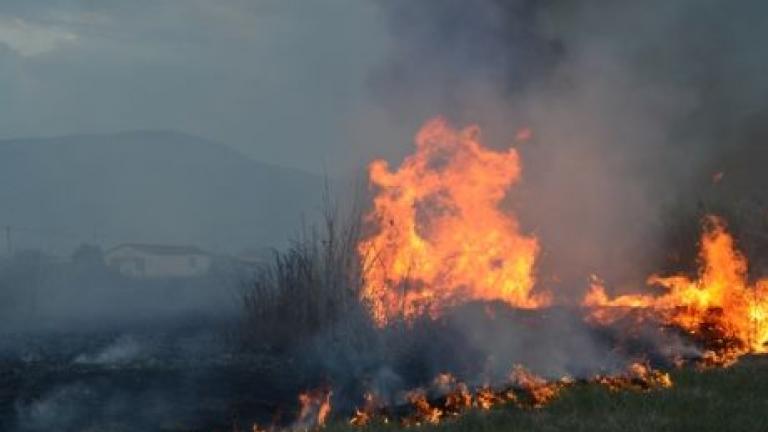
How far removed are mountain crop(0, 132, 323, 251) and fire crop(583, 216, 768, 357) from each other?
71005 mm

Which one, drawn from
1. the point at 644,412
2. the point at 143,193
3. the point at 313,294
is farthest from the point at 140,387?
the point at 143,193

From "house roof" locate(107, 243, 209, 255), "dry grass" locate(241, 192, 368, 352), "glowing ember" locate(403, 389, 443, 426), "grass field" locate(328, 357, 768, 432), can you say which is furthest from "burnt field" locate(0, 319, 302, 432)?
"house roof" locate(107, 243, 209, 255)

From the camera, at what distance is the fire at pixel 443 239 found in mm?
17188

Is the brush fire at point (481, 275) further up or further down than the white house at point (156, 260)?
further down

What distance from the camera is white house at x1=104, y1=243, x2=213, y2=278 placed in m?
64.8

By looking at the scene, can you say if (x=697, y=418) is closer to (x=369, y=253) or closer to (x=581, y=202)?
(x=369, y=253)

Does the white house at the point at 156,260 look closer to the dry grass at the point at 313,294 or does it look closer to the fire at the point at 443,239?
the dry grass at the point at 313,294

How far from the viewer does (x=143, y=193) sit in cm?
14762

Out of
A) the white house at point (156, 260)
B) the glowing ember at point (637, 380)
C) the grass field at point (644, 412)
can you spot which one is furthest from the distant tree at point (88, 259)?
the grass field at point (644, 412)

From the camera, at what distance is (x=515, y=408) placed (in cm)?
1082

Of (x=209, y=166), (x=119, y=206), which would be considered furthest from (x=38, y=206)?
(x=209, y=166)

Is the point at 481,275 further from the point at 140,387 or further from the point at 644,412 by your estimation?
the point at 644,412

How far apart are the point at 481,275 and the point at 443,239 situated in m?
1.01

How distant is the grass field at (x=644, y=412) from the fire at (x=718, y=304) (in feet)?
13.1
